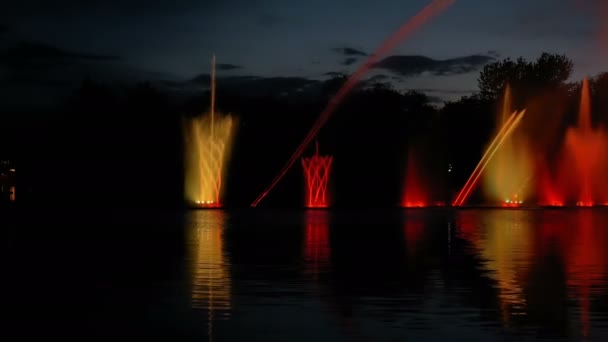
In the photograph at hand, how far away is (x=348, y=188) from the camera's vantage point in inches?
3319

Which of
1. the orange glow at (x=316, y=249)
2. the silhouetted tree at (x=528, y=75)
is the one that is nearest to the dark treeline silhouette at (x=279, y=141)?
the silhouetted tree at (x=528, y=75)

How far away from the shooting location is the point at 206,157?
78.0 metres

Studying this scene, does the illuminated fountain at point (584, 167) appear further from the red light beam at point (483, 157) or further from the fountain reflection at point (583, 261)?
the fountain reflection at point (583, 261)

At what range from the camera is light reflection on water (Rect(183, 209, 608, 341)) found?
11531 mm

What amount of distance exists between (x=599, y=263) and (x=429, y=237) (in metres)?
11.0

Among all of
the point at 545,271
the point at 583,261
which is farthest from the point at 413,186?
the point at 545,271

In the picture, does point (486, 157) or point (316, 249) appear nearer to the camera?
point (316, 249)

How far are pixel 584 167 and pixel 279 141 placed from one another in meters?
25.0

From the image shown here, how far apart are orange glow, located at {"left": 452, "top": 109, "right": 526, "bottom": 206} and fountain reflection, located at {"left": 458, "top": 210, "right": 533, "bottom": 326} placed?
4922cm

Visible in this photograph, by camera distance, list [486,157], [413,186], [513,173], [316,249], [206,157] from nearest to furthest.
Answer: [316,249] < [206,157] < [513,173] < [413,186] < [486,157]

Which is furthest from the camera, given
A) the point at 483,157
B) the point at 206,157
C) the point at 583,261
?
the point at 483,157

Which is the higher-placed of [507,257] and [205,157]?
[205,157]

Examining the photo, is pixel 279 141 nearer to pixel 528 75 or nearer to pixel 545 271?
pixel 528 75

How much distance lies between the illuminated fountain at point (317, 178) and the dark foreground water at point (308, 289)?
5050 cm
